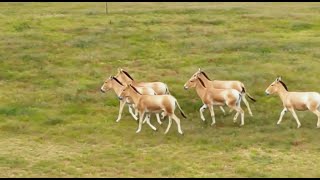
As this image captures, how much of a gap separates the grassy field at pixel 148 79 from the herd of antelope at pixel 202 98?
0.62 m

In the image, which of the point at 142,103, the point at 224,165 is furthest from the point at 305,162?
the point at 142,103

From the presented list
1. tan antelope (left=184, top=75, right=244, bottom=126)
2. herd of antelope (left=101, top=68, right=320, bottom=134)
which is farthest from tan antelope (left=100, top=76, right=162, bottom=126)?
tan antelope (left=184, top=75, right=244, bottom=126)

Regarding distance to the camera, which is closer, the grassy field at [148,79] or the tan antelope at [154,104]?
the grassy field at [148,79]

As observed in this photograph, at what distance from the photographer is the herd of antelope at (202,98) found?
23.2 metres

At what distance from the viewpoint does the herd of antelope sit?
2320cm

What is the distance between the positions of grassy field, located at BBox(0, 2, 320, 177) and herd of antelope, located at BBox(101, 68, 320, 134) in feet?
2.05

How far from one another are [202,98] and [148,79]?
7355mm

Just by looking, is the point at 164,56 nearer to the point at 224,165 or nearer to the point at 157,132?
the point at 157,132

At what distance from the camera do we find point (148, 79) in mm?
31750

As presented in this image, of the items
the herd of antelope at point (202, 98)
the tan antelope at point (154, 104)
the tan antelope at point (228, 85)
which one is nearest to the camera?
the tan antelope at point (154, 104)

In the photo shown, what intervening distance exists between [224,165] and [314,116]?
6901 mm

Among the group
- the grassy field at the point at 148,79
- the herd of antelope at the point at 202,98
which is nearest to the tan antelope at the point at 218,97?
the herd of antelope at the point at 202,98

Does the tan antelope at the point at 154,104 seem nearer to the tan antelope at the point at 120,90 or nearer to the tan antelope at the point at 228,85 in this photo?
the tan antelope at the point at 120,90

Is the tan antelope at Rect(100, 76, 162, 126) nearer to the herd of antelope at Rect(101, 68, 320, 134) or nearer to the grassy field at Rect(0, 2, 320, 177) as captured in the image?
the herd of antelope at Rect(101, 68, 320, 134)
